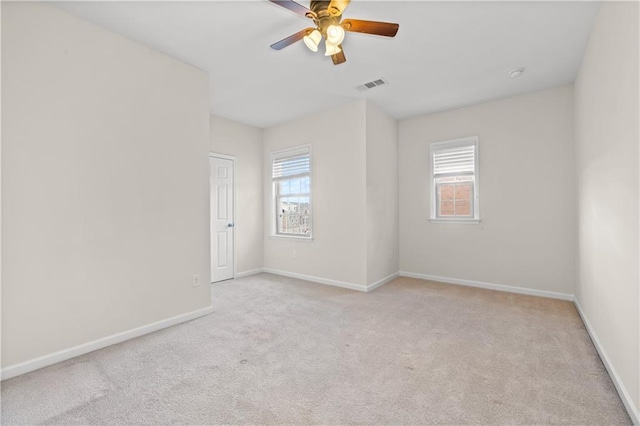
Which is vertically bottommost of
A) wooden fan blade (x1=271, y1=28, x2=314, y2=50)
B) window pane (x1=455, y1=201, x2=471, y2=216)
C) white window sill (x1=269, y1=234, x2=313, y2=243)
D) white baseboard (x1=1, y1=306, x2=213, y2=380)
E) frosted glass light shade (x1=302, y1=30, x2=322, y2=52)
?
white baseboard (x1=1, y1=306, x2=213, y2=380)

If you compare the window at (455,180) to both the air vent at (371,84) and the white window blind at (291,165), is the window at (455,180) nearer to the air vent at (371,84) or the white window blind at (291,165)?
the air vent at (371,84)

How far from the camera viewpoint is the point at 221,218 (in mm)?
5012

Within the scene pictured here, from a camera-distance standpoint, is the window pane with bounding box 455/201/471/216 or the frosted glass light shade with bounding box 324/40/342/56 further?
the window pane with bounding box 455/201/471/216

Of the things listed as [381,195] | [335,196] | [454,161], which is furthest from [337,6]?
[454,161]

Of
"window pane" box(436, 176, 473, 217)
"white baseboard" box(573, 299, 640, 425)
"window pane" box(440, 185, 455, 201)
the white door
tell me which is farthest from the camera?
the white door

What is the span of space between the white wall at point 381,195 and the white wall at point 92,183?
233 cm

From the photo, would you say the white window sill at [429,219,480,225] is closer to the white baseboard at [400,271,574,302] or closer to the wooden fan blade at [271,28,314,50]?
the white baseboard at [400,271,574,302]

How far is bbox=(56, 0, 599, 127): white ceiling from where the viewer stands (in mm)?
2352

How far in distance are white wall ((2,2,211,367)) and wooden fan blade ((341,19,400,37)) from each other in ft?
6.54

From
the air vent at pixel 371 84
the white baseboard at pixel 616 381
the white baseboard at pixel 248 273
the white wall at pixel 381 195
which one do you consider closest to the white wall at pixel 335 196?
the white wall at pixel 381 195

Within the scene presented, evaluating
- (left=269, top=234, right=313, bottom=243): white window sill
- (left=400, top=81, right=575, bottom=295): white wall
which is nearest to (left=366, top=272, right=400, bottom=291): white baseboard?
(left=400, top=81, right=575, bottom=295): white wall

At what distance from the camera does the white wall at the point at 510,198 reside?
3820mm

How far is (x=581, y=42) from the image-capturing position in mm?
Answer: 2787

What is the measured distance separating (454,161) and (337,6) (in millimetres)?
3430
